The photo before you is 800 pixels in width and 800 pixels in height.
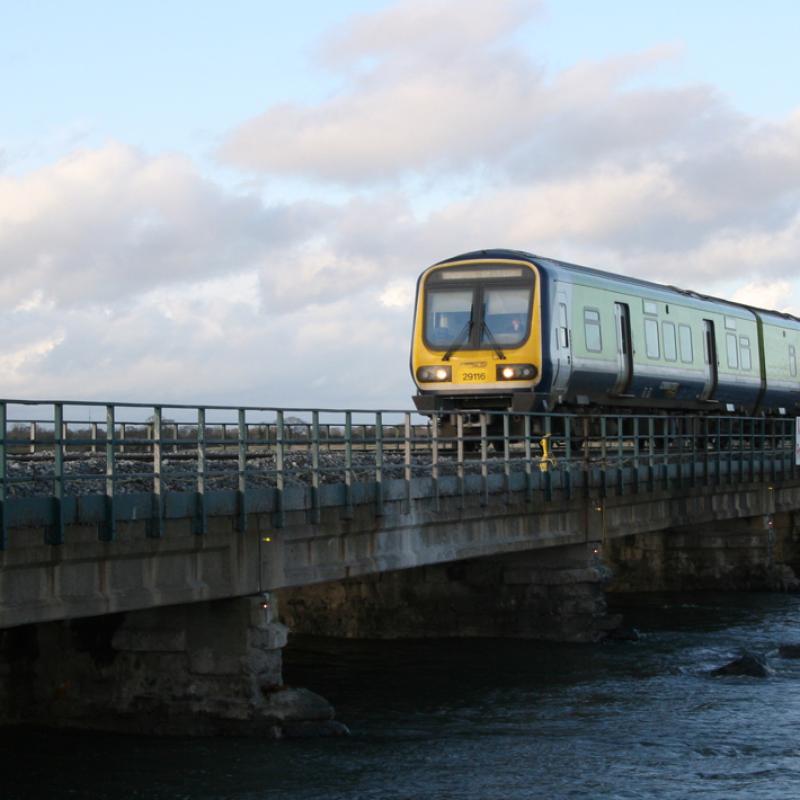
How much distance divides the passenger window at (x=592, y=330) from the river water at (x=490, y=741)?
6.34 m

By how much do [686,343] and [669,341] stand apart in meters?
1.24

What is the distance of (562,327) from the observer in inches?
1137

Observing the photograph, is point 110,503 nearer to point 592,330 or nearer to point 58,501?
point 58,501

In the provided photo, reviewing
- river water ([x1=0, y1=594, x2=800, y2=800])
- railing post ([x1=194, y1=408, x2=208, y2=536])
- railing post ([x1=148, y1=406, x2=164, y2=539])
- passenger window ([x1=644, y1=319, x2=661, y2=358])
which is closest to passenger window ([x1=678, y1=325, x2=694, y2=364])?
passenger window ([x1=644, y1=319, x2=661, y2=358])

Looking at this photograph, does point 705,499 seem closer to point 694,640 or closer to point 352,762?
point 694,640

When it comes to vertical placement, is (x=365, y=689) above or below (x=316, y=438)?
below

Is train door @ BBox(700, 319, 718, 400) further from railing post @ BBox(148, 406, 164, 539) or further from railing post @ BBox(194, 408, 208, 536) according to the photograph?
railing post @ BBox(148, 406, 164, 539)

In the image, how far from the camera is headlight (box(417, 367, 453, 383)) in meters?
29.0

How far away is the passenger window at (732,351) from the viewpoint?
125 feet

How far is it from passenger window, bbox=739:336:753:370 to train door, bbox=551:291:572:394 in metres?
11.4

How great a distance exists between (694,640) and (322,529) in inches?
467

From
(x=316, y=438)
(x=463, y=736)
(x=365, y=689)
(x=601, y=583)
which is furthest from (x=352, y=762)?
(x=601, y=583)

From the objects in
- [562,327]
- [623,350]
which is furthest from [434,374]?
[623,350]

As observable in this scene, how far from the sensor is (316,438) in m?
18.5
